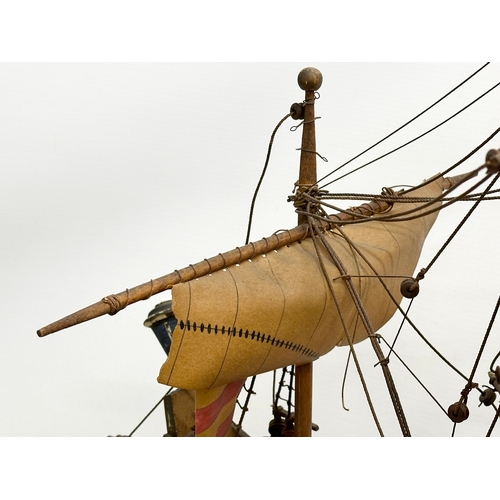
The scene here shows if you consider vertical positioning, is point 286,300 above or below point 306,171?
below

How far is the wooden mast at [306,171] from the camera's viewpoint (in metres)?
2.13

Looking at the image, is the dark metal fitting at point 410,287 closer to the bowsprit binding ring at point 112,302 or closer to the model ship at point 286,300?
the model ship at point 286,300

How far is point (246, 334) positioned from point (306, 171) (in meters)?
0.43

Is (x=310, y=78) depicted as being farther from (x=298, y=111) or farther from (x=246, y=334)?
(x=246, y=334)

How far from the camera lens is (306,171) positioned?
2178mm

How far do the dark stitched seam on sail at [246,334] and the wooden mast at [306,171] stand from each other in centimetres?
10

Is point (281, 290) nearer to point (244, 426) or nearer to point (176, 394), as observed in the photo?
point (176, 394)

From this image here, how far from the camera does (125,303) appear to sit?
6.06 ft

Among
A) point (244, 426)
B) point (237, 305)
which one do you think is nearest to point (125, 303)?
point (237, 305)

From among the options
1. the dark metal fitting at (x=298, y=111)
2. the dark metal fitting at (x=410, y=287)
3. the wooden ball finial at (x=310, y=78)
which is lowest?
the dark metal fitting at (x=410, y=287)

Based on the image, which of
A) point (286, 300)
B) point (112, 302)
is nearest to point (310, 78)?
point (286, 300)

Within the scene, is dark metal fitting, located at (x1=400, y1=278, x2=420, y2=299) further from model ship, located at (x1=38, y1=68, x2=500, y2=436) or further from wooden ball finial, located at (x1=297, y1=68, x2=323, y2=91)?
wooden ball finial, located at (x1=297, y1=68, x2=323, y2=91)

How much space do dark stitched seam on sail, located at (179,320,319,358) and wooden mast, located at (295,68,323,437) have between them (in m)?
0.10

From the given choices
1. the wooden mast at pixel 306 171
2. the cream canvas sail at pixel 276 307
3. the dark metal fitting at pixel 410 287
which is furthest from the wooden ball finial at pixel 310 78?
the dark metal fitting at pixel 410 287
